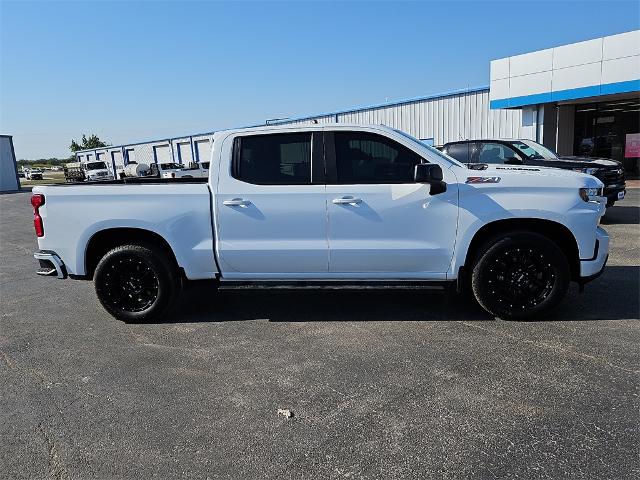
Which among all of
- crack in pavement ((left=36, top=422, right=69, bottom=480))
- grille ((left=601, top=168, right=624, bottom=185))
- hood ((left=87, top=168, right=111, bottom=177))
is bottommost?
crack in pavement ((left=36, top=422, right=69, bottom=480))

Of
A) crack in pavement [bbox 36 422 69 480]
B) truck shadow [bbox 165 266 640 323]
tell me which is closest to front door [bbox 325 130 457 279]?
truck shadow [bbox 165 266 640 323]

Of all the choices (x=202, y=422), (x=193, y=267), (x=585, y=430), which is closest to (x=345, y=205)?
(x=193, y=267)

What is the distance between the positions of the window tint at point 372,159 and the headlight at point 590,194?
1527mm

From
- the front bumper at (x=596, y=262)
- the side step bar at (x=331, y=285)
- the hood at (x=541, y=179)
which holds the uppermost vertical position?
the hood at (x=541, y=179)

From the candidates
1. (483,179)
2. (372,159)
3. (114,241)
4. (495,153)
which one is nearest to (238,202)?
(372,159)

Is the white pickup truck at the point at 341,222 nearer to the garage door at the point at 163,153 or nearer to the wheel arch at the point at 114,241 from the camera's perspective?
the wheel arch at the point at 114,241

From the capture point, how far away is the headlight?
4574 millimetres

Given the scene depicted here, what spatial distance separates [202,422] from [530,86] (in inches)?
774

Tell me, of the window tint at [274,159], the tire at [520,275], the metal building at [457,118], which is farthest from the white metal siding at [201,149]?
the tire at [520,275]

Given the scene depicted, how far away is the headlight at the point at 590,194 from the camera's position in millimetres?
4574

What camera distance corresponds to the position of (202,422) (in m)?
3.19

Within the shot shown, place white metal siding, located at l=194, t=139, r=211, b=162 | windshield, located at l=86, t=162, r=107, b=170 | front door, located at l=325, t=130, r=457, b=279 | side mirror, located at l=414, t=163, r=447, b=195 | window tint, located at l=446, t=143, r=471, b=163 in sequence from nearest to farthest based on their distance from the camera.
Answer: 1. side mirror, located at l=414, t=163, r=447, b=195
2. front door, located at l=325, t=130, r=457, b=279
3. window tint, located at l=446, t=143, r=471, b=163
4. windshield, located at l=86, t=162, r=107, b=170
5. white metal siding, located at l=194, t=139, r=211, b=162

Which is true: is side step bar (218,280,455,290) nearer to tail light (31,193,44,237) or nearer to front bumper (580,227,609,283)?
front bumper (580,227,609,283)

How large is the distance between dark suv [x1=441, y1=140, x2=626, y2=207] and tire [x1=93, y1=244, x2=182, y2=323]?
8.02 meters
